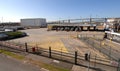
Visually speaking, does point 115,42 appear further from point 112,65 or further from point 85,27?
point 85,27

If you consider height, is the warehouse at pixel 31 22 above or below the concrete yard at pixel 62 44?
above

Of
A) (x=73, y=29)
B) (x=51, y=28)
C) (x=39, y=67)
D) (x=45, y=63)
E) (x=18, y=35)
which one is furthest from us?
(x=51, y=28)

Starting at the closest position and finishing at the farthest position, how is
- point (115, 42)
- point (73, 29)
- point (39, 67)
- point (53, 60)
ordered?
point (39, 67), point (53, 60), point (115, 42), point (73, 29)

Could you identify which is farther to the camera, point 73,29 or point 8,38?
point 73,29

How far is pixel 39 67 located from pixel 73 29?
60.5 metres

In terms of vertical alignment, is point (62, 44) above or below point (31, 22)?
below

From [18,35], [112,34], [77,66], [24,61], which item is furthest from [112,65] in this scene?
[18,35]

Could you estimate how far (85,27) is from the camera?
3056 inches

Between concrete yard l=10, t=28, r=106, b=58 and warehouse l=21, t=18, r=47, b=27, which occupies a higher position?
warehouse l=21, t=18, r=47, b=27

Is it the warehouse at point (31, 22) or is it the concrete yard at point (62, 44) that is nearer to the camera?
the concrete yard at point (62, 44)

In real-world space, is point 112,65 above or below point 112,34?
below

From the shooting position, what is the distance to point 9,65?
16234 mm

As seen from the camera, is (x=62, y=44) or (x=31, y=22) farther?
(x=31, y=22)

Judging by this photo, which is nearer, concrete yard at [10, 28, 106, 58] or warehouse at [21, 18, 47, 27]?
concrete yard at [10, 28, 106, 58]
